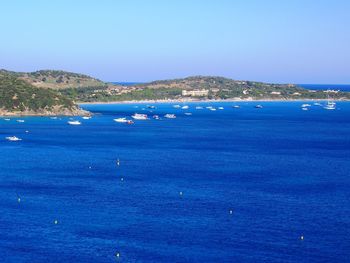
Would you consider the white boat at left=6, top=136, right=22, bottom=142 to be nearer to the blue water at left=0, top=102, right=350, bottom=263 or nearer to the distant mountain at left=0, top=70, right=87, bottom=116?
the blue water at left=0, top=102, right=350, bottom=263

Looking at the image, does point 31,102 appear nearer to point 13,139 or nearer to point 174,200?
point 13,139

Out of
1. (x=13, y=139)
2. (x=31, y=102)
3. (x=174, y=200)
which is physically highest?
(x=31, y=102)

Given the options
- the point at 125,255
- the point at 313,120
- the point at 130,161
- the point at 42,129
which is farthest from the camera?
the point at 313,120

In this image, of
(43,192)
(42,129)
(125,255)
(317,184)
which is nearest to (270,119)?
(42,129)

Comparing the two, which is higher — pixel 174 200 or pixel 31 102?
pixel 31 102

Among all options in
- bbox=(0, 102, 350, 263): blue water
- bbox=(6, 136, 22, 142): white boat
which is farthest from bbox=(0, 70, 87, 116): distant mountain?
bbox=(6, 136, 22, 142): white boat

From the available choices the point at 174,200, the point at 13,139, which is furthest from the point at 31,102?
the point at 174,200

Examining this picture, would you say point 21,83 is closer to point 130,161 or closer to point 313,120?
point 313,120
